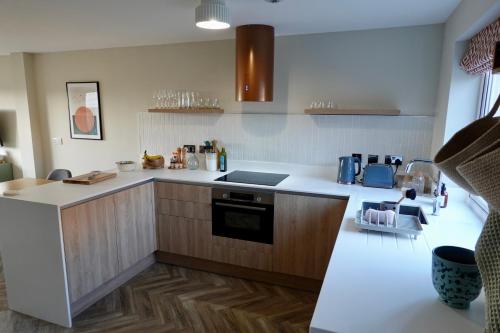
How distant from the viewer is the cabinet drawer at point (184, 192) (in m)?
2.95

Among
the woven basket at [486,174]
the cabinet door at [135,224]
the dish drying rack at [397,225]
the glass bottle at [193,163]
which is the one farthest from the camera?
the glass bottle at [193,163]

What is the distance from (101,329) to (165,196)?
3.85ft

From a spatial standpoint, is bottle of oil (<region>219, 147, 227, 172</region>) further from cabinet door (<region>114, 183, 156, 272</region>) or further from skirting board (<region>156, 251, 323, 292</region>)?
skirting board (<region>156, 251, 323, 292</region>)

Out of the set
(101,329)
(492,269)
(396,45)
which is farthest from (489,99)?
(101,329)

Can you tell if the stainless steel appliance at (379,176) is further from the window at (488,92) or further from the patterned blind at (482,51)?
the patterned blind at (482,51)

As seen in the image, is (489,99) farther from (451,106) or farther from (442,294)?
(442,294)

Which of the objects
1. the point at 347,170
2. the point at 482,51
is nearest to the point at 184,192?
the point at 347,170

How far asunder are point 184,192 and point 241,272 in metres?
0.89

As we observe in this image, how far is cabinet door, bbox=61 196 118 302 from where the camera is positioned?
89.7 inches

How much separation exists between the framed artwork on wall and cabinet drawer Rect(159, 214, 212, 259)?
189cm

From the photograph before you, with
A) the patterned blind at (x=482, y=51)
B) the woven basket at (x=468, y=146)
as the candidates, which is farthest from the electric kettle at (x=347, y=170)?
the woven basket at (x=468, y=146)

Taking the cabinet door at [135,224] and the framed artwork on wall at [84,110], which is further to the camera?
the framed artwork on wall at [84,110]

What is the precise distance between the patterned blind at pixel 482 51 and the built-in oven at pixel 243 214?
165 centimetres

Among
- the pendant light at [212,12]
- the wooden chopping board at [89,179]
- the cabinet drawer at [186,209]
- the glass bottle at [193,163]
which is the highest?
the pendant light at [212,12]
